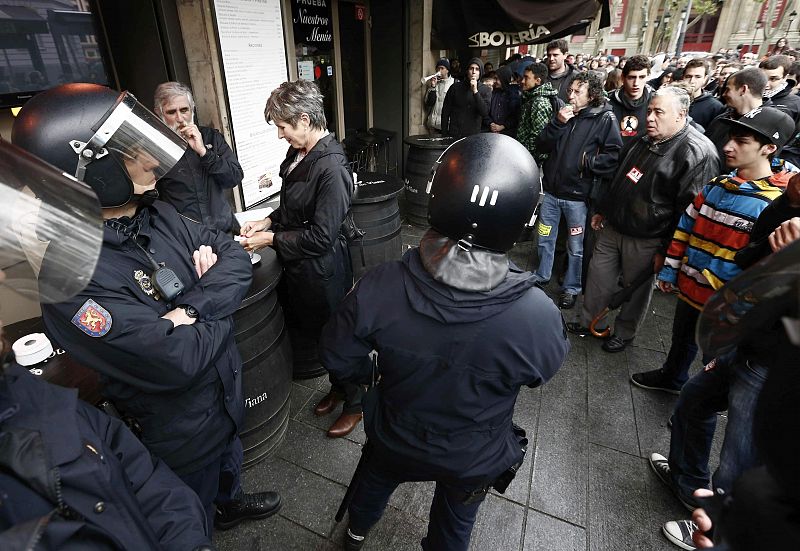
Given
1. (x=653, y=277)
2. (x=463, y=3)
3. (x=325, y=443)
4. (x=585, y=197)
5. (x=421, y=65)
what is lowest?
(x=325, y=443)

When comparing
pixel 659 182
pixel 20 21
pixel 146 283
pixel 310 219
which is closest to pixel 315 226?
pixel 310 219

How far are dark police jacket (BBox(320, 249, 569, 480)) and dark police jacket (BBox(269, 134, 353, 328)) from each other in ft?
→ 3.46

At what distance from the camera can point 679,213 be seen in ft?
9.85

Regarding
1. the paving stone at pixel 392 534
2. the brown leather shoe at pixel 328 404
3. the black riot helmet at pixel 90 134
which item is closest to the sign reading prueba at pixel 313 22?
the black riot helmet at pixel 90 134

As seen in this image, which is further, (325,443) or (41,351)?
(325,443)

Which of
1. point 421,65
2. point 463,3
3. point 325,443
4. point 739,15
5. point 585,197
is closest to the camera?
point 325,443

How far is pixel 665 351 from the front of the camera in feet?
11.9

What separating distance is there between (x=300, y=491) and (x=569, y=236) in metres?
3.39

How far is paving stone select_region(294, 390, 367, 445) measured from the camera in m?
2.81

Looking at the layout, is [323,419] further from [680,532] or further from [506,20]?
[506,20]

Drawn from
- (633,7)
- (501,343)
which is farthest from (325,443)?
(633,7)

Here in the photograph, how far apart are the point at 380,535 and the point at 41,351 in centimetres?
185

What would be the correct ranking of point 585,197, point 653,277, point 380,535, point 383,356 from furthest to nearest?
point 585,197 → point 653,277 → point 380,535 → point 383,356

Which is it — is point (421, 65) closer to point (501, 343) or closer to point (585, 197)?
point (585, 197)
